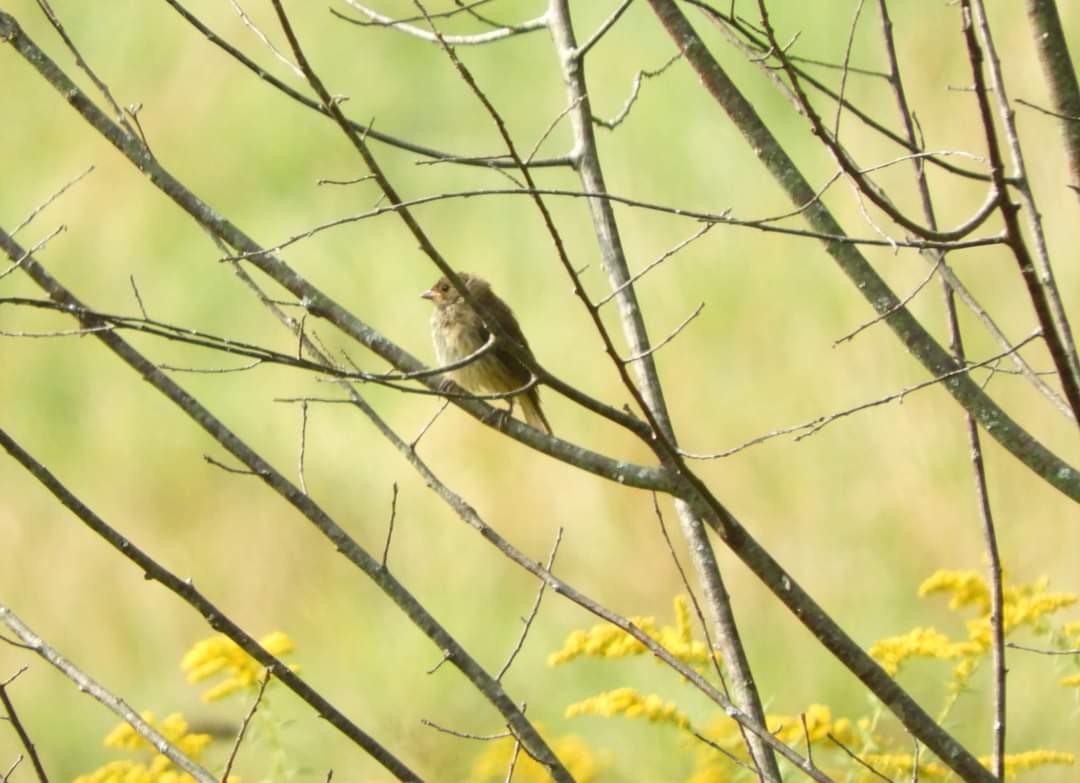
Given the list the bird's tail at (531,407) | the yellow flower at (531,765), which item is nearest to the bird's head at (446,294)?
the bird's tail at (531,407)

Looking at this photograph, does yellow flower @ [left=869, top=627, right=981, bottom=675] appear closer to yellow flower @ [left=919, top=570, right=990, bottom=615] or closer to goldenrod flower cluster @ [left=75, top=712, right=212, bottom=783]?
yellow flower @ [left=919, top=570, right=990, bottom=615]

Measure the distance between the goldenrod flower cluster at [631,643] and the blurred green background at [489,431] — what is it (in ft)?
4.45

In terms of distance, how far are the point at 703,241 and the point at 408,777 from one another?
16.4 ft

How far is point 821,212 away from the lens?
2.61 m

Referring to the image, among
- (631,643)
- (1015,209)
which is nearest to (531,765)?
(631,643)

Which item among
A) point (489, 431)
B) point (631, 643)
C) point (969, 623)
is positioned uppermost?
point (489, 431)

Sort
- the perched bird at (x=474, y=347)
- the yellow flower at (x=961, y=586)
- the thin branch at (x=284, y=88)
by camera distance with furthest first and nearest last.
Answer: the perched bird at (x=474, y=347)
the yellow flower at (x=961, y=586)
the thin branch at (x=284, y=88)

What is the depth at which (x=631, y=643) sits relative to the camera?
342 centimetres

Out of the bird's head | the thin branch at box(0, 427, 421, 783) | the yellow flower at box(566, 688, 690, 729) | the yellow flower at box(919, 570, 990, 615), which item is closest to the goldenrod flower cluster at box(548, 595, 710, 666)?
the yellow flower at box(566, 688, 690, 729)

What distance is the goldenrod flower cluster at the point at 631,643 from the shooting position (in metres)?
3.44

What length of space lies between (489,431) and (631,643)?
11.0 ft

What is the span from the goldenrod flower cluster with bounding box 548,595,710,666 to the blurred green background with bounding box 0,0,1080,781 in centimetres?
136

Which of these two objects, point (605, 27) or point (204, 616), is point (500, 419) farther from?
point (605, 27)

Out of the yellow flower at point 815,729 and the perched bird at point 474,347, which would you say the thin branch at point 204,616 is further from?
the perched bird at point 474,347
